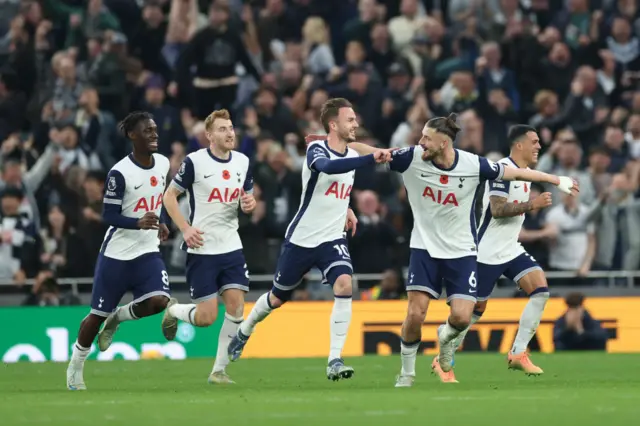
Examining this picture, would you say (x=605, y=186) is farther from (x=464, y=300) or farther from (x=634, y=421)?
(x=634, y=421)

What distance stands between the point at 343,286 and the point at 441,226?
1.13m

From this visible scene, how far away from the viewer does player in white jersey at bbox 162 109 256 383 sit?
16.1 m

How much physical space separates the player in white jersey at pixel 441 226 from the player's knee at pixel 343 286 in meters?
0.65

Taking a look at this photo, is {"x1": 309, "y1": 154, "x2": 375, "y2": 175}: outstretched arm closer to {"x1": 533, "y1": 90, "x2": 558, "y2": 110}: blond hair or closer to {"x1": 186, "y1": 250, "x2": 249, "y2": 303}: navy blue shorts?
{"x1": 186, "y1": 250, "x2": 249, "y2": 303}: navy blue shorts

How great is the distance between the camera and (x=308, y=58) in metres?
26.9

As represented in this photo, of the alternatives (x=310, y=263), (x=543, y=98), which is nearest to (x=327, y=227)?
(x=310, y=263)

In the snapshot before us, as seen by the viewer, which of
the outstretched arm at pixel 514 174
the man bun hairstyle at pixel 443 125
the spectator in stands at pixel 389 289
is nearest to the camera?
the outstretched arm at pixel 514 174

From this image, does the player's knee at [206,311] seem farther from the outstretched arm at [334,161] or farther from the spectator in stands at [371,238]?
the spectator in stands at [371,238]

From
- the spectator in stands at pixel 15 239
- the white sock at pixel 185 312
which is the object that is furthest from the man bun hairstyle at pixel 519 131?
the spectator in stands at pixel 15 239

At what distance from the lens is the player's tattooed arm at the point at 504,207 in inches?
636

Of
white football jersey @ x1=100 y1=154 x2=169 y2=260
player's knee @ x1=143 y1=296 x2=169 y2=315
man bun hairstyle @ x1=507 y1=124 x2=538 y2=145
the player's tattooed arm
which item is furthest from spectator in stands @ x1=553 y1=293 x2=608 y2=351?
white football jersey @ x1=100 y1=154 x2=169 y2=260

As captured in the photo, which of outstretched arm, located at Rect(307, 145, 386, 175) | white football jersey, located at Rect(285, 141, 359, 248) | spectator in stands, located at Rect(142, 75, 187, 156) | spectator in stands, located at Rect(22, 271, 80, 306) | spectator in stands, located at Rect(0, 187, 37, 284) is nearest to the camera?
outstretched arm, located at Rect(307, 145, 386, 175)

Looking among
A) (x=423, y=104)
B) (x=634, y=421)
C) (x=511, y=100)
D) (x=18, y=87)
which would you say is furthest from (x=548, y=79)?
(x=634, y=421)

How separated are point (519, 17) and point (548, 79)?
61.3 inches
